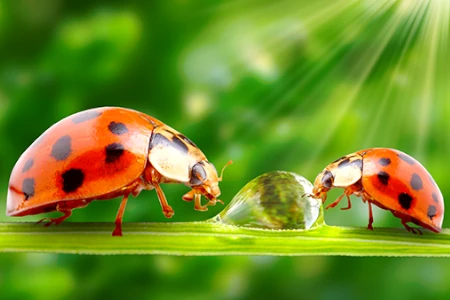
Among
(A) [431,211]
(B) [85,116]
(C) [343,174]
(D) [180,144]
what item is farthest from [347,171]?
(B) [85,116]

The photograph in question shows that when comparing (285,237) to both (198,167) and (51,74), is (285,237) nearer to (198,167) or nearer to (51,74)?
(198,167)

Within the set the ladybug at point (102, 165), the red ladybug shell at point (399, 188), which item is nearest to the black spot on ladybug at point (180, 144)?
the ladybug at point (102, 165)

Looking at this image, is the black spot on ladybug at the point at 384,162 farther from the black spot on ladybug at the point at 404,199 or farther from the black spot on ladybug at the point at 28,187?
the black spot on ladybug at the point at 28,187

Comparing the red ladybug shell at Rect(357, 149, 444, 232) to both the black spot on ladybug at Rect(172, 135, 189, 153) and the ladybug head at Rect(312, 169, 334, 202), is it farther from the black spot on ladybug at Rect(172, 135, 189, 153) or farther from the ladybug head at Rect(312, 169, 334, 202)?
the black spot on ladybug at Rect(172, 135, 189, 153)

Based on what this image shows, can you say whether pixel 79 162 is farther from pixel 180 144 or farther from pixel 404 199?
pixel 404 199

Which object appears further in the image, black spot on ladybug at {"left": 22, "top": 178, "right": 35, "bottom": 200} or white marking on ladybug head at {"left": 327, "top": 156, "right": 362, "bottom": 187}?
white marking on ladybug head at {"left": 327, "top": 156, "right": 362, "bottom": 187}

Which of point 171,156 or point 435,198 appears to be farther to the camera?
point 435,198

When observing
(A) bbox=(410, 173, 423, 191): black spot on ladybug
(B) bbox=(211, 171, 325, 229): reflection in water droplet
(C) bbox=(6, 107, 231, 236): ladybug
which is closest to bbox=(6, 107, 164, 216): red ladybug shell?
(C) bbox=(6, 107, 231, 236): ladybug

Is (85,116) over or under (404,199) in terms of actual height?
over
